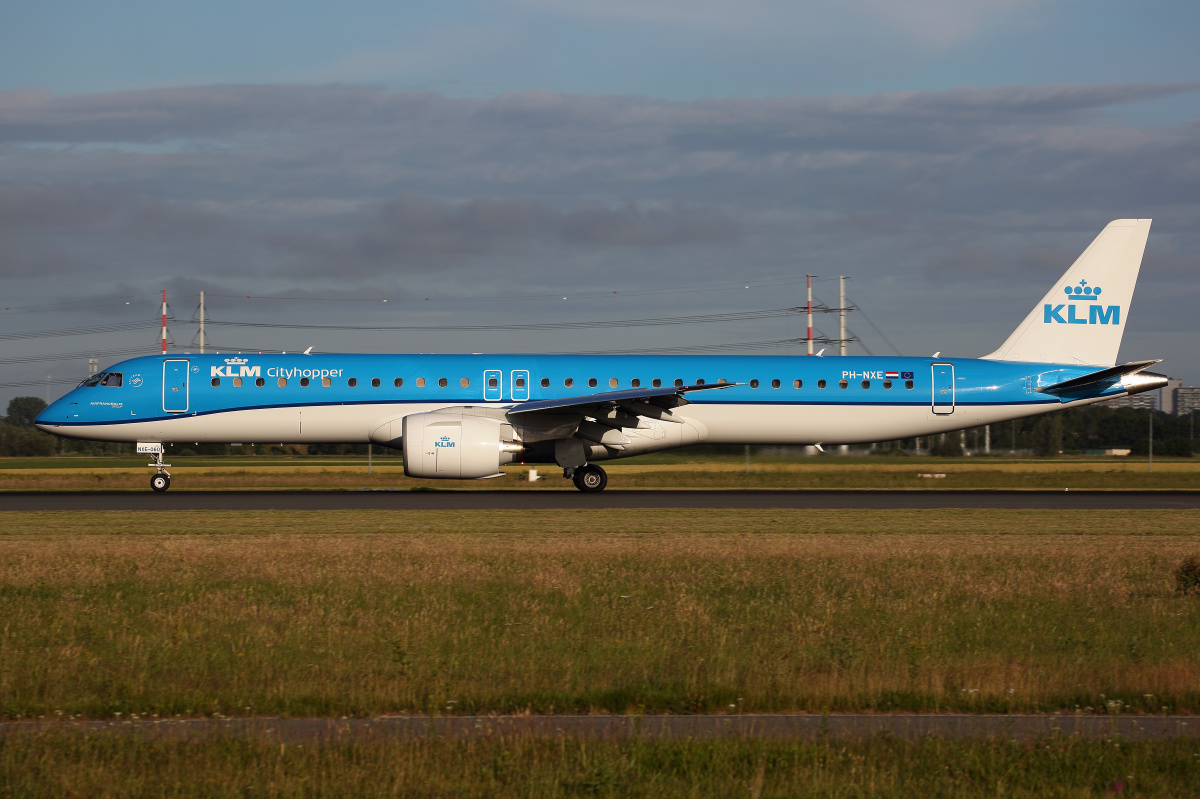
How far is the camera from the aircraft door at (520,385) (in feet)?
102

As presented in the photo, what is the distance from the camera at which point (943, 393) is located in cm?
3288

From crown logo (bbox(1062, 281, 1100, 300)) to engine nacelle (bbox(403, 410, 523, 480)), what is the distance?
19553 millimetres

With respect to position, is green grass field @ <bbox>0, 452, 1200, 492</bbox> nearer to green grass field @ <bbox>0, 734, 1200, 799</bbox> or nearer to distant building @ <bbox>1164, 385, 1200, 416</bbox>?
green grass field @ <bbox>0, 734, 1200, 799</bbox>

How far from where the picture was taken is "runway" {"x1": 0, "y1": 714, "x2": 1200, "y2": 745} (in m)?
6.91

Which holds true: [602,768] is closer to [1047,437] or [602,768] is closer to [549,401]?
[549,401]

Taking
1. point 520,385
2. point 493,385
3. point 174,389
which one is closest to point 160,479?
point 174,389

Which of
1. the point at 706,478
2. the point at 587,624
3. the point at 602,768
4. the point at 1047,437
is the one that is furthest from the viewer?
the point at 1047,437

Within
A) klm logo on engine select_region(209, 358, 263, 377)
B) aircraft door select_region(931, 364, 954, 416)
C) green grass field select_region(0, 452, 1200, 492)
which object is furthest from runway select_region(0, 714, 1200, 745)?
aircraft door select_region(931, 364, 954, 416)

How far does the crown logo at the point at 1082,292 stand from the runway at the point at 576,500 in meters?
6.58

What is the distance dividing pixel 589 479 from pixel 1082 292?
1746cm

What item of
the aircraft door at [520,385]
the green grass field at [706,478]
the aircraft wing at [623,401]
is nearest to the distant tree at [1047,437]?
the green grass field at [706,478]

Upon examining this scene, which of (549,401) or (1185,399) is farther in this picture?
(1185,399)

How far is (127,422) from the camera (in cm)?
3041

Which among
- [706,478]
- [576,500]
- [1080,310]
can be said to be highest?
[1080,310]
